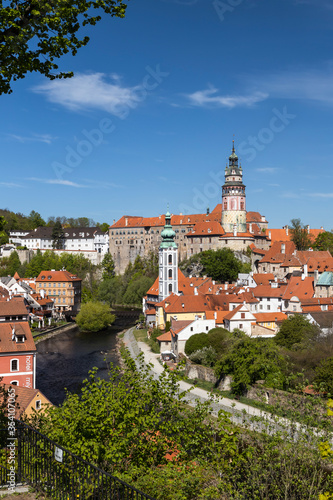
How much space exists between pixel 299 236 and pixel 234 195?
34.1ft

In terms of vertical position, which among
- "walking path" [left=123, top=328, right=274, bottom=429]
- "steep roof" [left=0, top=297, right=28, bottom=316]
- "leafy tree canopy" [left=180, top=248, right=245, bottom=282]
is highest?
"leafy tree canopy" [left=180, top=248, right=245, bottom=282]

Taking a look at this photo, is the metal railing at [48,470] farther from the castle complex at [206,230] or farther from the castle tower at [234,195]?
the castle tower at [234,195]

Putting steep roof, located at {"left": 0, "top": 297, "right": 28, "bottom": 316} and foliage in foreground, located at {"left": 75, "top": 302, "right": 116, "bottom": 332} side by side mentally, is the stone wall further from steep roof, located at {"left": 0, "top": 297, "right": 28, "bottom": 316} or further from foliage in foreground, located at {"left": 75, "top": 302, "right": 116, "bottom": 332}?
foliage in foreground, located at {"left": 75, "top": 302, "right": 116, "bottom": 332}

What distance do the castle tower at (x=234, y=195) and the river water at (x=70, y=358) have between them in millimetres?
26195

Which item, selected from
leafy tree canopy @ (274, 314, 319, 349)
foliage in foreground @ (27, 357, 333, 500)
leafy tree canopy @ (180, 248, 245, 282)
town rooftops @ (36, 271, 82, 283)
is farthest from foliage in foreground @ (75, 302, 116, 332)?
foliage in foreground @ (27, 357, 333, 500)

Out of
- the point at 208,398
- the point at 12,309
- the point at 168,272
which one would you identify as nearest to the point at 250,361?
the point at 208,398

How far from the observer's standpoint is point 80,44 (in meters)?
6.06

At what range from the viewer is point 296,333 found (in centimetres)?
3059

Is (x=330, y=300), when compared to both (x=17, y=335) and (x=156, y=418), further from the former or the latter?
(x=156, y=418)

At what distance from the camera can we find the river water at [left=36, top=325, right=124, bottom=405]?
2772cm

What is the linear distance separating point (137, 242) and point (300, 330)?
177ft

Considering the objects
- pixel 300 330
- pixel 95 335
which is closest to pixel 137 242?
pixel 95 335

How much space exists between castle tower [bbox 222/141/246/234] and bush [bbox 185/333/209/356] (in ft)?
122

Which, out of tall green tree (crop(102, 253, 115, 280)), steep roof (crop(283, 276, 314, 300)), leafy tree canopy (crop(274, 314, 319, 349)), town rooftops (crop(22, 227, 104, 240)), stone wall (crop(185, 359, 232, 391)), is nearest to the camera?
stone wall (crop(185, 359, 232, 391))
